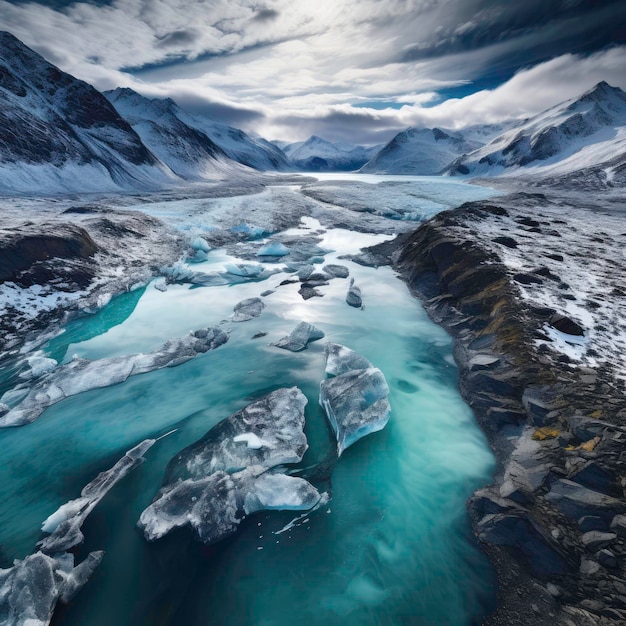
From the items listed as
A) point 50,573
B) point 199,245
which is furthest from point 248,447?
point 199,245

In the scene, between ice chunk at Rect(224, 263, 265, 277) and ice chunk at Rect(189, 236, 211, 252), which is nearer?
ice chunk at Rect(224, 263, 265, 277)

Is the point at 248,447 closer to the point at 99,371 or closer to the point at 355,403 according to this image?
the point at 355,403

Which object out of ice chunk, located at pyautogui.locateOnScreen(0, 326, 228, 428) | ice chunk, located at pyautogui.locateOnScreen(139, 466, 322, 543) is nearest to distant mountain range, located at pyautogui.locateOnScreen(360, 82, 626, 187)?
ice chunk, located at pyautogui.locateOnScreen(0, 326, 228, 428)

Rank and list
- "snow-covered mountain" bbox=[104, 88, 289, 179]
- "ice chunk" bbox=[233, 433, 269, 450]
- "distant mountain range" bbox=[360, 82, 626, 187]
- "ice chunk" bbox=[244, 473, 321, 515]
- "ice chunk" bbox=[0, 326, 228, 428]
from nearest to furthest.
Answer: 1. "ice chunk" bbox=[244, 473, 321, 515]
2. "ice chunk" bbox=[233, 433, 269, 450]
3. "ice chunk" bbox=[0, 326, 228, 428]
4. "distant mountain range" bbox=[360, 82, 626, 187]
5. "snow-covered mountain" bbox=[104, 88, 289, 179]

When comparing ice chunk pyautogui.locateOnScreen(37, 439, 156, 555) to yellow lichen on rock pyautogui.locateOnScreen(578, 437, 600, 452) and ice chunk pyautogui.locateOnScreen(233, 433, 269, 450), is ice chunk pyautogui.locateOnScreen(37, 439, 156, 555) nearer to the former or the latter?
ice chunk pyautogui.locateOnScreen(233, 433, 269, 450)

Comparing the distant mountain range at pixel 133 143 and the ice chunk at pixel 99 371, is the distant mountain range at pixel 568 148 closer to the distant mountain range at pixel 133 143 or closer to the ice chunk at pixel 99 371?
the distant mountain range at pixel 133 143

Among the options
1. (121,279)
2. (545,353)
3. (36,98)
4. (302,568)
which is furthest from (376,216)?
(36,98)
